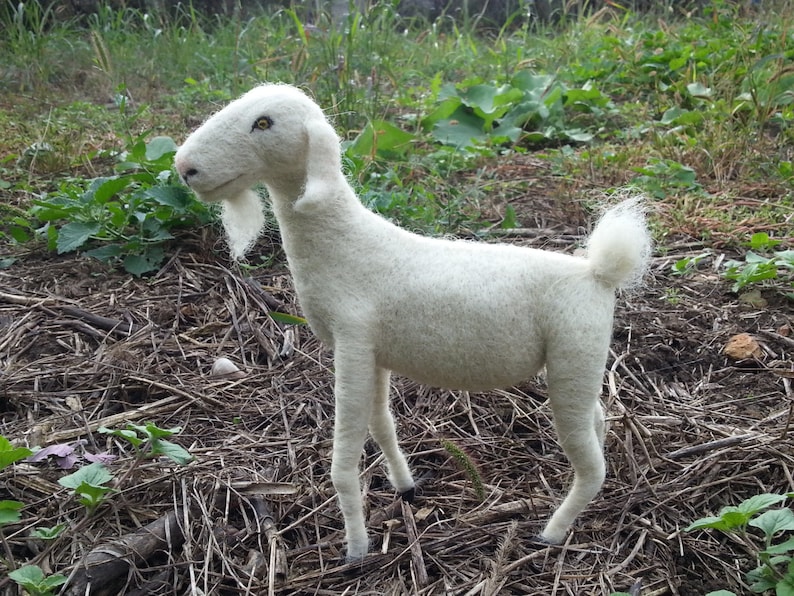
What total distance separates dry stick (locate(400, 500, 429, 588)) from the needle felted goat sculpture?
0.24 metres

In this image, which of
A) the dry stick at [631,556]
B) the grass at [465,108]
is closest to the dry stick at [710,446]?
the dry stick at [631,556]

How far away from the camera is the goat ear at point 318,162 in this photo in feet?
4.22

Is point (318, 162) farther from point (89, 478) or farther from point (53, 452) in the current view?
point (53, 452)

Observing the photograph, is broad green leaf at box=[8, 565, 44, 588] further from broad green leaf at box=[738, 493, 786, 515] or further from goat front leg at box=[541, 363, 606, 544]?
broad green leaf at box=[738, 493, 786, 515]

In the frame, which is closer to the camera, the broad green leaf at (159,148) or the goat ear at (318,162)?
the goat ear at (318,162)

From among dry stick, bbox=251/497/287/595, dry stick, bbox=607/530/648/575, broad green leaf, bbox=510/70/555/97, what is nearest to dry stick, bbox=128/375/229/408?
dry stick, bbox=251/497/287/595

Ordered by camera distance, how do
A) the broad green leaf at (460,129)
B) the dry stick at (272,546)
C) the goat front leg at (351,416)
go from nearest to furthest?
the goat front leg at (351,416) → the dry stick at (272,546) → the broad green leaf at (460,129)

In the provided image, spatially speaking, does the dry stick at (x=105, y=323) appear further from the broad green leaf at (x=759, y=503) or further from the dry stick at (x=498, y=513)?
the broad green leaf at (x=759, y=503)

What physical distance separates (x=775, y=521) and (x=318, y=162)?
3.61 feet

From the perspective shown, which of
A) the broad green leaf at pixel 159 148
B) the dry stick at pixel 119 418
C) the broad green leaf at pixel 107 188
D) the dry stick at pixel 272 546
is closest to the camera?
the dry stick at pixel 272 546

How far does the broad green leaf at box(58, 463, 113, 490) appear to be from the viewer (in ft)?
4.66

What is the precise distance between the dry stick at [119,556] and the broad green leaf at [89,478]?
5.5 inches

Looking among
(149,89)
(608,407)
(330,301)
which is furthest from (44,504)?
(149,89)

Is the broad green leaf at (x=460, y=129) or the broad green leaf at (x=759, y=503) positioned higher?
the broad green leaf at (x=759, y=503)
